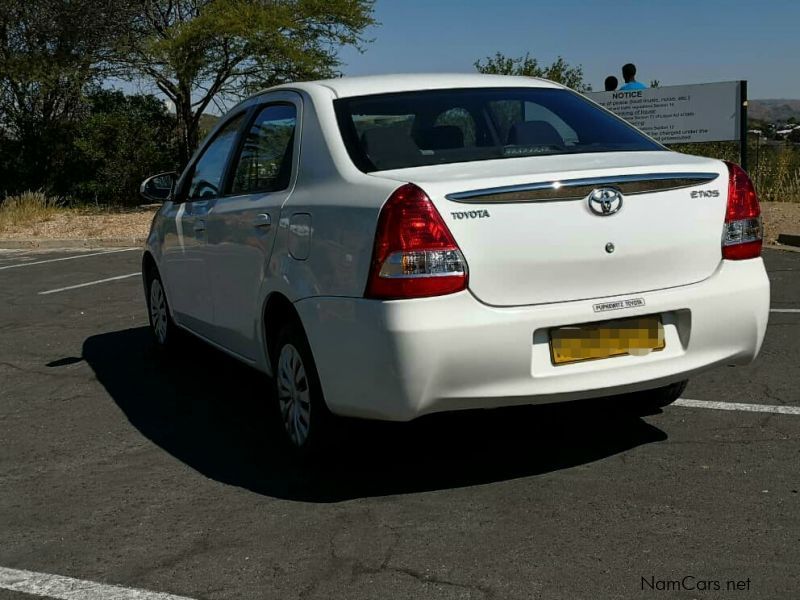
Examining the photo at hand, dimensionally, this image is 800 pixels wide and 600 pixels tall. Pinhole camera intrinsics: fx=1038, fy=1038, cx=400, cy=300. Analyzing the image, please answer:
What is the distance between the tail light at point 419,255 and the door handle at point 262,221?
1.04 metres

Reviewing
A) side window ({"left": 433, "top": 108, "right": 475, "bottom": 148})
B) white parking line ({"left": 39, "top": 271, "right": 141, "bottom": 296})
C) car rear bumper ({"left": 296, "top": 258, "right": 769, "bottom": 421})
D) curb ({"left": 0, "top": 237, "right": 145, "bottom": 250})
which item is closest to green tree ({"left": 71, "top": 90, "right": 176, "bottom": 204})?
curb ({"left": 0, "top": 237, "right": 145, "bottom": 250})

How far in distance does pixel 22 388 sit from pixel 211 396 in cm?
130

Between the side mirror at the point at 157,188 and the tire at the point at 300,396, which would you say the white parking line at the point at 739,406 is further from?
the side mirror at the point at 157,188

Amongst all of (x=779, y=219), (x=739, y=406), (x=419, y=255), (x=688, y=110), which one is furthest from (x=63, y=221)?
(x=419, y=255)

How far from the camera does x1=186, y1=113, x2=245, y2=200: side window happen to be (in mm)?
5629

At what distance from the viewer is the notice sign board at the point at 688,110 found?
46.6ft

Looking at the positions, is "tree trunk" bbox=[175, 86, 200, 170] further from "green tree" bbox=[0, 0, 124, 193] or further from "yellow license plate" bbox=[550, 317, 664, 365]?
"yellow license plate" bbox=[550, 317, 664, 365]

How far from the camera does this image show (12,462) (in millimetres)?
4922

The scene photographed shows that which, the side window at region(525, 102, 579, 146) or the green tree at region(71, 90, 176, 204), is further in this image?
the green tree at region(71, 90, 176, 204)

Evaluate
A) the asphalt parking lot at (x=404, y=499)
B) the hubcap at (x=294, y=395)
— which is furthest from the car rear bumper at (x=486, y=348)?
the asphalt parking lot at (x=404, y=499)

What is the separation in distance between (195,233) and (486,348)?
2.54 m

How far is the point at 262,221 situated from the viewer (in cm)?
472

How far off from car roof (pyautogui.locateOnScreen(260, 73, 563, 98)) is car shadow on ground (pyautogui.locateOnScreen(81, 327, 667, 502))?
5.10ft

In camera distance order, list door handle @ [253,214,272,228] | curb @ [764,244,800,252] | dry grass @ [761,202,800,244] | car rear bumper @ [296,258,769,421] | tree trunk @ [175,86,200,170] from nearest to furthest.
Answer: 1. car rear bumper @ [296,258,769,421]
2. door handle @ [253,214,272,228]
3. curb @ [764,244,800,252]
4. dry grass @ [761,202,800,244]
5. tree trunk @ [175,86,200,170]
